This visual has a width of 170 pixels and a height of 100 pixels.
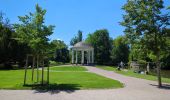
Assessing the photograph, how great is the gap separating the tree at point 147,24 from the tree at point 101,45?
70466 mm

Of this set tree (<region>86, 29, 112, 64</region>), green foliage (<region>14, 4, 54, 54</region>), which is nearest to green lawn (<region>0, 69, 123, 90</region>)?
green foliage (<region>14, 4, 54, 54</region>)

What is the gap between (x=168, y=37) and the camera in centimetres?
2184

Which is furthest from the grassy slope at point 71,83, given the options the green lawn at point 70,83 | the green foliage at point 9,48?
the green foliage at point 9,48

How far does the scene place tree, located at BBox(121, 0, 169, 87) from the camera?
21.8m

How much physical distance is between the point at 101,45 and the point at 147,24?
75177 mm

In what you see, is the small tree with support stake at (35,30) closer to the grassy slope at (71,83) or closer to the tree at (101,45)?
the grassy slope at (71,83)

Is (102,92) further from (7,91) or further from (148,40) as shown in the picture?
(148,40)

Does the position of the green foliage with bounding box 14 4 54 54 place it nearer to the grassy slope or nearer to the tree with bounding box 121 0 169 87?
the grassy slope

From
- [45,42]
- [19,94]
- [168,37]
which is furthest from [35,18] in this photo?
[168,37]

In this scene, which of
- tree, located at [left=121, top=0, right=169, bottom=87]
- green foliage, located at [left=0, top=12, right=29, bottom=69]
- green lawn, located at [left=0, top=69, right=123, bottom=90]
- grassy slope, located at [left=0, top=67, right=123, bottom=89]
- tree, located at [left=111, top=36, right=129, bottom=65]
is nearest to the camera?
green lawn, located at [left=0, top=69, right=123, bottom=90]

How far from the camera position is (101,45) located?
97.1 metres

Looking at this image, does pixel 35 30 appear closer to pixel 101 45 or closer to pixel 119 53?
pixel 119 53

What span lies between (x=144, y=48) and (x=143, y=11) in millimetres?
2882

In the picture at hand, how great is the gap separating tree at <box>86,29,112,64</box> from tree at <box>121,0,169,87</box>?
70466 mm
